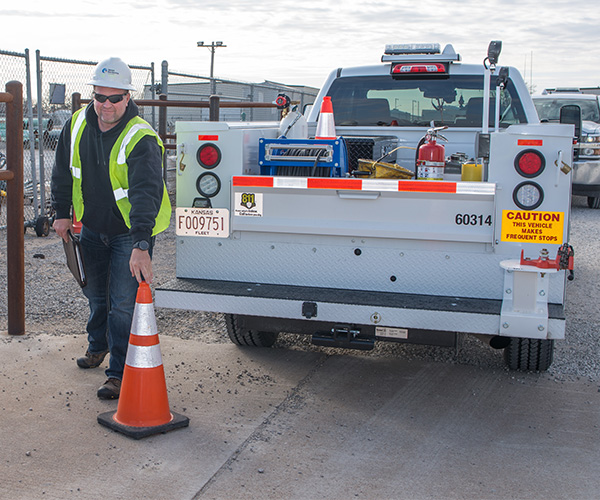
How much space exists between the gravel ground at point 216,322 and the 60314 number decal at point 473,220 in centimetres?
71

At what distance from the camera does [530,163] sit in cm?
434

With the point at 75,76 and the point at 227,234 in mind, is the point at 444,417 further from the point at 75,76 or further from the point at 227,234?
the point at 75,76

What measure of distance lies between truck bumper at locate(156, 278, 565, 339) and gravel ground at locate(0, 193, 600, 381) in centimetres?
44


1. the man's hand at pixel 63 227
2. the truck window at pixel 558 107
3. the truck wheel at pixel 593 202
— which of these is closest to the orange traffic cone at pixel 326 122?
the man's hand at pixel 63 227

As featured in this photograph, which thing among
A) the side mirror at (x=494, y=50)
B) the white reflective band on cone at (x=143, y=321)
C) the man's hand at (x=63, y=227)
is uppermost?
the side mirror at (x=494, y=50)

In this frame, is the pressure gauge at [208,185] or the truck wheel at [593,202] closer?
the pressure gauge at [208,185]

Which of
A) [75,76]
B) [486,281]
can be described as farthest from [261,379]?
[75,76]

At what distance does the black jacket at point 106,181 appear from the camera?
438 cm

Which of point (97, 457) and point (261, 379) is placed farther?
point (261, 379)

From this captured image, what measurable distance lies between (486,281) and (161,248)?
5715mm

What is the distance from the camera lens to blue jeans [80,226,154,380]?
184 inches

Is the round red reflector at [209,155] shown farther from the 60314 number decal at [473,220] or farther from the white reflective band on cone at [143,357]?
the 60314 number decal at [473,220]

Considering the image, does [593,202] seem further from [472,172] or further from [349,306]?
[349,306]

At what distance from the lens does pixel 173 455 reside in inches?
151
